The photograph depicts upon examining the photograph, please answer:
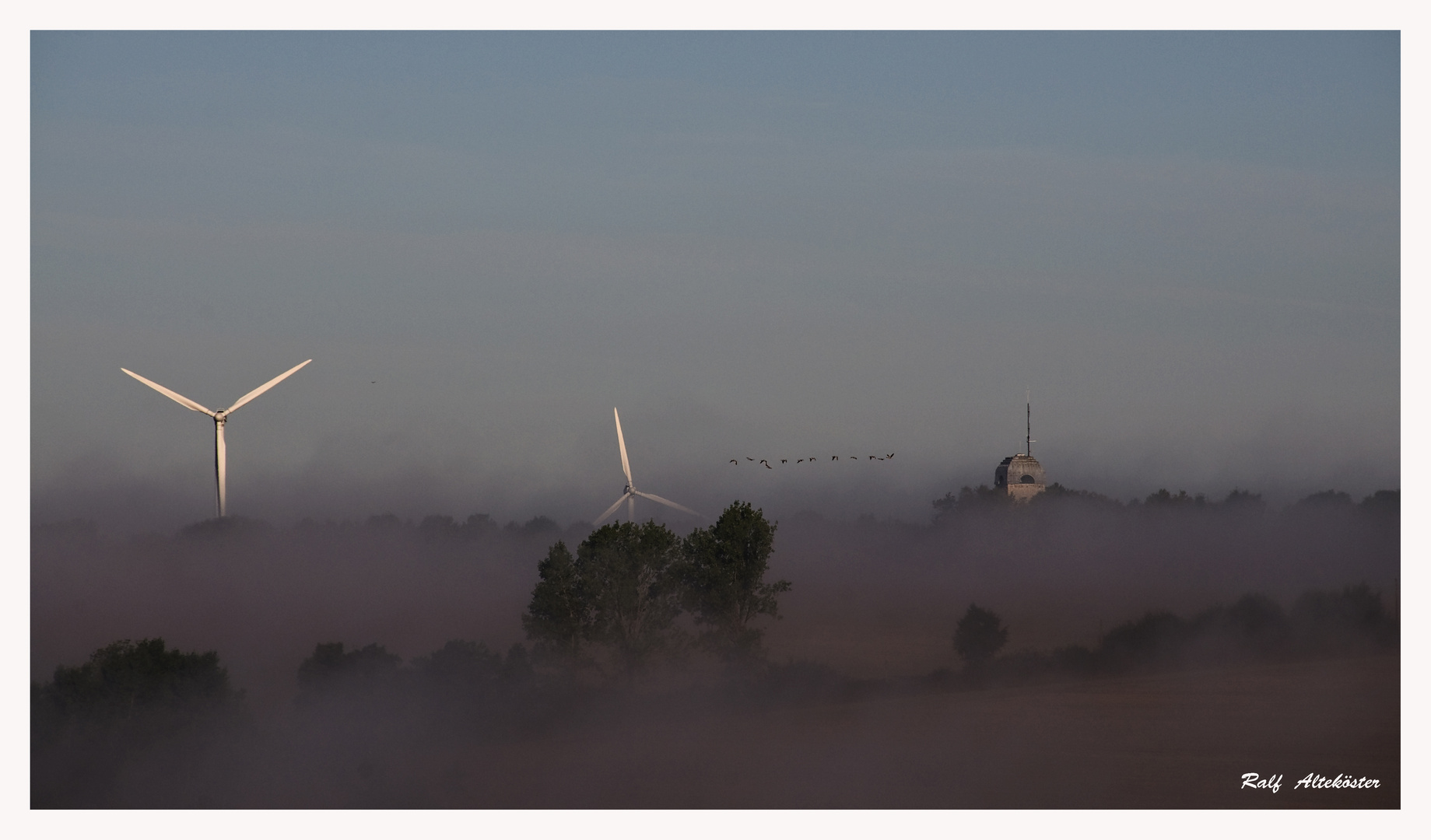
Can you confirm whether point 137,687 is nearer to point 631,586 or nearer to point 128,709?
point 128,709

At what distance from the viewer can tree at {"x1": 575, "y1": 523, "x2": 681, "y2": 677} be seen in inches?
3858

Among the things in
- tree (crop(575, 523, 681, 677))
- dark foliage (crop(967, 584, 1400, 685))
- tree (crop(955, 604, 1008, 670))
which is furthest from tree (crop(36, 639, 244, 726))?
tree (crop(955, 604, 1008, 670))

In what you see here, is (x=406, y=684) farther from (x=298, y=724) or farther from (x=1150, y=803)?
(x=1150, y=803)

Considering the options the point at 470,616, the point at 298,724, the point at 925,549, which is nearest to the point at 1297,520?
the point at 925,549

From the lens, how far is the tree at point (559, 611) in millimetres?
97688

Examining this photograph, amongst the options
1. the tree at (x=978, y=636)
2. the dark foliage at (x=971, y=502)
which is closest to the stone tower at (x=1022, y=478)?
the dark foliage at (x=971, y=502)

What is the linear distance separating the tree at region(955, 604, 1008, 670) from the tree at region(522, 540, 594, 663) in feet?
85.5

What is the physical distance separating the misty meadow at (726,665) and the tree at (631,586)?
20cm

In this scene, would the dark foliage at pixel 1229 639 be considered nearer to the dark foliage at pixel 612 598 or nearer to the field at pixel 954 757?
the field at pixel 954 757

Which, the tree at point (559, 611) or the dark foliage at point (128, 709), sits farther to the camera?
the tree at point (559, 611)

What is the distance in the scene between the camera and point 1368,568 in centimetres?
8856
